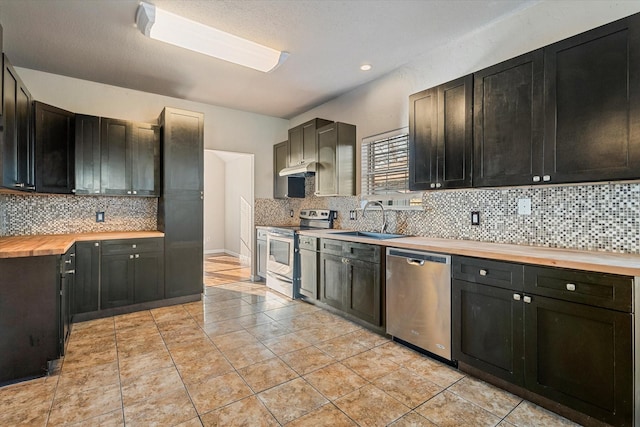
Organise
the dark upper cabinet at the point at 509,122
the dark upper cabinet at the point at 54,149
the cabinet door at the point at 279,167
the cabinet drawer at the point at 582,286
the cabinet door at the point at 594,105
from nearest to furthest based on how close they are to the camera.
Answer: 1. the cabinet drawer at the point at 582,286
2. the cabinet door at the point at 594,105
3. the dark upper cabinet at the point at 509,122
4. the dark upper cabinet at the point at 54,149
5. the cabinet door at the point at 279,167

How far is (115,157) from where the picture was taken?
3789mm

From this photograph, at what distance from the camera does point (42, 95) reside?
143 inches

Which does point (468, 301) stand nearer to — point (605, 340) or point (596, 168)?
point (605, 340)

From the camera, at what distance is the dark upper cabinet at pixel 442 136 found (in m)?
2.53

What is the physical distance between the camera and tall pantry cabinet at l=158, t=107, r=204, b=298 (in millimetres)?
3900

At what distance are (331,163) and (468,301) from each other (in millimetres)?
2447

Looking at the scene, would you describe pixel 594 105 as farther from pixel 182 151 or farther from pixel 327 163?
pixel 182 151

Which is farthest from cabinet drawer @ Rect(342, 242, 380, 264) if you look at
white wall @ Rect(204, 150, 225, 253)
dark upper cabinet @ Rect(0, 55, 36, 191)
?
white wall @ Rect(204, 150, 225, 253)

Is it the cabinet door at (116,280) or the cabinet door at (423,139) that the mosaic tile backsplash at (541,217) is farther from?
the cabinet door at (116,280)

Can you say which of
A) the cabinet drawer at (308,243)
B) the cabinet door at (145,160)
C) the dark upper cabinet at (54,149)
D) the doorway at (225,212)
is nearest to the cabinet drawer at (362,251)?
the cabinet drawer at (308,243)

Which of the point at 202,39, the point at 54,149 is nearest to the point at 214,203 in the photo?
the point at 54,149

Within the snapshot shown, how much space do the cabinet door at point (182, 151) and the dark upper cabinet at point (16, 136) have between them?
1.26 meters

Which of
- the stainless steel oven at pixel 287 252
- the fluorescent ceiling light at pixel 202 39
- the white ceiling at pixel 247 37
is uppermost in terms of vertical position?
the white ceiling at pixel 247 37

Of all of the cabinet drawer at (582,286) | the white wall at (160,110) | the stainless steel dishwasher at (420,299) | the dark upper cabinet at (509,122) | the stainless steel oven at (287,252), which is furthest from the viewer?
the stainless steel oven at (287,252)
